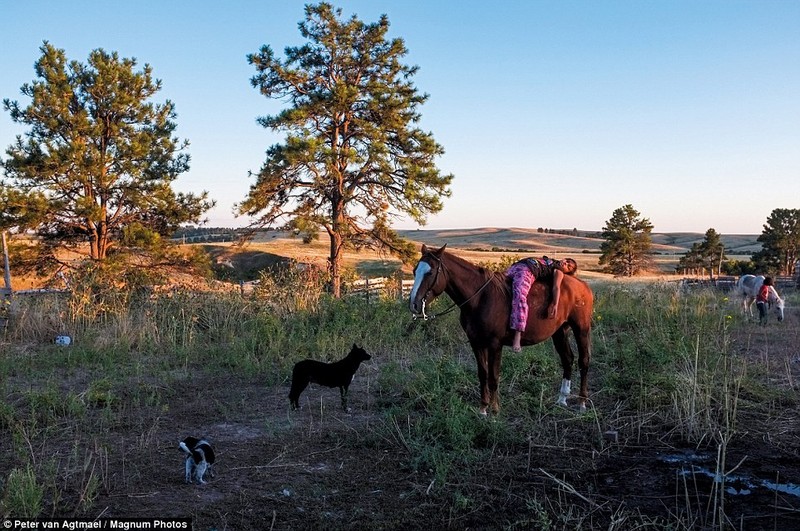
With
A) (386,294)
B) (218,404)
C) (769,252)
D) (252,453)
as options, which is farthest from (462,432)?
(769,252)

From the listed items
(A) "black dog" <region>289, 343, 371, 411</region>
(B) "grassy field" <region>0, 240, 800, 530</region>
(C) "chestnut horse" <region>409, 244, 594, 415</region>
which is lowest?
(B) "grassy field" <region>0, 240, 800, 530</region>

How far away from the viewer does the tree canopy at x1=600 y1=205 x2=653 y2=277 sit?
43.2 meters

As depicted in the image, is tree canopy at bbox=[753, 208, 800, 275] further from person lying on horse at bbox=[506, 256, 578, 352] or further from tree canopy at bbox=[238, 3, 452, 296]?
person lying on horse at bbox=[506, 256, 578, 352]

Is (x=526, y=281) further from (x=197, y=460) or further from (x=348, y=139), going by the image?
(x=348, y=139)

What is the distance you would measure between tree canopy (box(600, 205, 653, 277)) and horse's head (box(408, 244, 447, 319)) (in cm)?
3975

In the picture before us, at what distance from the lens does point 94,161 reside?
62.4ft

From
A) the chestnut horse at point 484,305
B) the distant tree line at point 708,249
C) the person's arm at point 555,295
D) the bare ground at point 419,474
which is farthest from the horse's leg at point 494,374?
the distant tree line at point 708,249

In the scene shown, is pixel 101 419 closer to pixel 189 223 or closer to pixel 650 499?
pixel 650 499

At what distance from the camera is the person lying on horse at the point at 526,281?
6266mm

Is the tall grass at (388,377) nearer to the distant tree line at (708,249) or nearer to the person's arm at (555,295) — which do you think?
the person's arm at (555,295)

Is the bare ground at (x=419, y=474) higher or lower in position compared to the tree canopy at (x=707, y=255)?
lower

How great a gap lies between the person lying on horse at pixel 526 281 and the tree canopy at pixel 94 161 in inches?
626

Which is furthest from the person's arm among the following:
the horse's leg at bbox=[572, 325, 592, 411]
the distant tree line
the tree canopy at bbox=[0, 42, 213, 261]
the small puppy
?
the distant tree line

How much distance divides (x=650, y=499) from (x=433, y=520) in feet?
5.31
